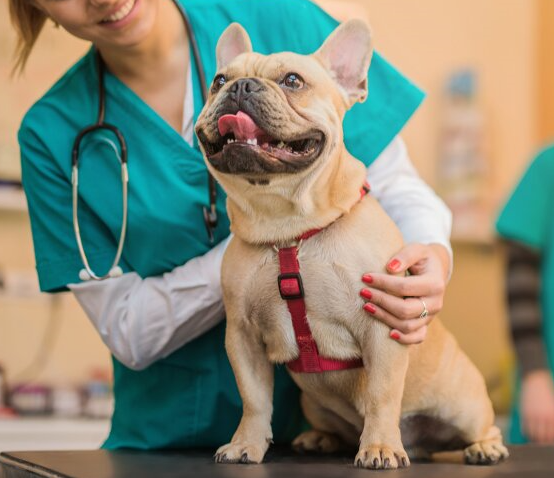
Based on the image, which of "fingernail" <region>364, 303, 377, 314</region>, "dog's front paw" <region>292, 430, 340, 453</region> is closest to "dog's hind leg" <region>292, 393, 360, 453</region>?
"dog's front paw" <region>292, 430, 340, 453</region>

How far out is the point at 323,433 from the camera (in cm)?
122

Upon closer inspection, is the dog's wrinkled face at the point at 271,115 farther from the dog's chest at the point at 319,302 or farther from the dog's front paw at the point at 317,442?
the dog's front paw at the point at 317,442

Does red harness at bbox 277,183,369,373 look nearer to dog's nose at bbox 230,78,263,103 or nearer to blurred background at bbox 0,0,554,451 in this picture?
dog's nose at bbox 230,78,263,103

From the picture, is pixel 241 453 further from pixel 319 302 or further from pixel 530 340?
pixel 530 340

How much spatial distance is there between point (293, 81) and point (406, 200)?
28cm

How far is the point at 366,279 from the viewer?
100cm

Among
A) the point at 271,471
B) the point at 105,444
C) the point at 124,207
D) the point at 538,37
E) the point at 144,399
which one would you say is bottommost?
the point at 105,444

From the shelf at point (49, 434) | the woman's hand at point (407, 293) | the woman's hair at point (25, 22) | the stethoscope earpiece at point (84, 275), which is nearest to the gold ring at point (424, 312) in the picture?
the woman's hand at point (407, 293)

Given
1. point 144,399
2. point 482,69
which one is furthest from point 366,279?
point 482,69

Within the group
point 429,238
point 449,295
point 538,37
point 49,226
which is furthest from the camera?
point 538,37

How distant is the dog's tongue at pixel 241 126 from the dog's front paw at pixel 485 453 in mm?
513

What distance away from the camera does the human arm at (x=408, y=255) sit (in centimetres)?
100

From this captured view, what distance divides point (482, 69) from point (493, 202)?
0.50 metres

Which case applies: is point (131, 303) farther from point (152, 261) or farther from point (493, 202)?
point (493, 202)
